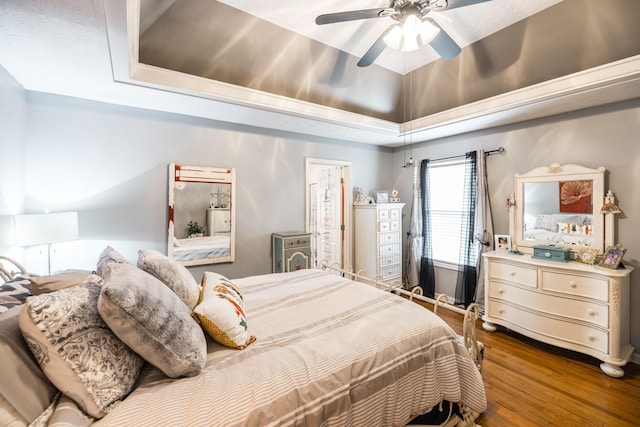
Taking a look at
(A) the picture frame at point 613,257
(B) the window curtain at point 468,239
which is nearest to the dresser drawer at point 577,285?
(A) the picture frame at point 613,257

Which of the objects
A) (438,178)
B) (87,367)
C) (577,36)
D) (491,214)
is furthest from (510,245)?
(87,367)

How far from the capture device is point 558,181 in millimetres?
2877

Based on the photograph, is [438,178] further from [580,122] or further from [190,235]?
[190,235]

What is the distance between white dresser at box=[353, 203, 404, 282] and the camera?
3.94 m

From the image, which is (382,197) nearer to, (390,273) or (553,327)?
(390,273)

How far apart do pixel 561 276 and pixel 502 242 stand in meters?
0.78

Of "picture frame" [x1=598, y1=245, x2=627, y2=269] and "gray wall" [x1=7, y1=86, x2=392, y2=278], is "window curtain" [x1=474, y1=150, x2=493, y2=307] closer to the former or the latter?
"picture frame" [x1=598, y1=245, x2=627, y2=269]

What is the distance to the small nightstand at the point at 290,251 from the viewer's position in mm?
3344

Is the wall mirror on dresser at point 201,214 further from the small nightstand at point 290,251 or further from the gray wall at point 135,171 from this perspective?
the small nightstand at point 290,251

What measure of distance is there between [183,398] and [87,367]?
1.04 feet

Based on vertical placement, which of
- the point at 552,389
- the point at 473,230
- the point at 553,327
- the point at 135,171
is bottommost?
the point at 552,389

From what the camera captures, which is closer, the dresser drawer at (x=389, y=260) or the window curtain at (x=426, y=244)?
the dresser drawer at (x=389, y=260)

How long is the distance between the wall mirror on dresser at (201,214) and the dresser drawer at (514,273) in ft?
9.68

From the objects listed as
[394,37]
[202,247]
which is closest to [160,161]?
[202,247]
